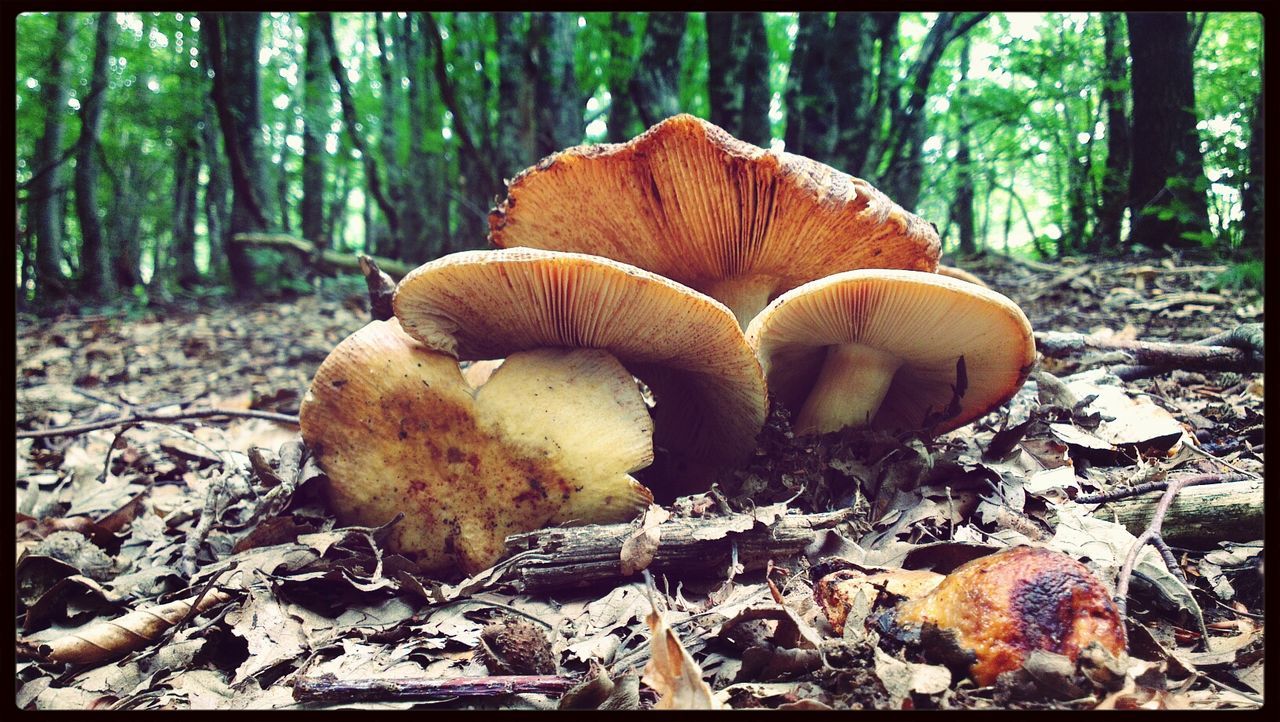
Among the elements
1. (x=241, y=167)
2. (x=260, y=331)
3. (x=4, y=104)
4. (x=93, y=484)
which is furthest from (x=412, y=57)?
(x=4, y=104)

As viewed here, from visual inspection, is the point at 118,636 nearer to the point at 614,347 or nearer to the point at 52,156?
the point at 614,347

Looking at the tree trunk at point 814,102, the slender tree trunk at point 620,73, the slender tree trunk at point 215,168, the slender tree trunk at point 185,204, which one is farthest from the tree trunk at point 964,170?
the slender tree trunk at point 185,204

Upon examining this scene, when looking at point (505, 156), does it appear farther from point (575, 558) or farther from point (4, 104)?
point (575, 558)

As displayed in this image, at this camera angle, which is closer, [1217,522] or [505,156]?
[1217,522]

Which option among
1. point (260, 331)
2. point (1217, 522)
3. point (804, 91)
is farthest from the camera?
point (260, 331)

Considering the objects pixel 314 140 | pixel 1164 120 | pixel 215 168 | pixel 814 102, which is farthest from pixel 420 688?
pixel 215 168

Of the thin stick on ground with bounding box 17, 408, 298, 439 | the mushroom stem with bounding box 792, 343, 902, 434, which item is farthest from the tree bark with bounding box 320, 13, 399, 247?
the mushroom stem with bounding box 792, 343, 902, 434

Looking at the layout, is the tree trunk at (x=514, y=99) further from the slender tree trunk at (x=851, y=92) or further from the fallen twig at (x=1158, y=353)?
the fallen twig at (x=1158, y=353)

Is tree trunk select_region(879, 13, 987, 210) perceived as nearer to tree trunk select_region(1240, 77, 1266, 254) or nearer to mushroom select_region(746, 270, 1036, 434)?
tree trunk select_region(1240, 77, 1266, 254)
